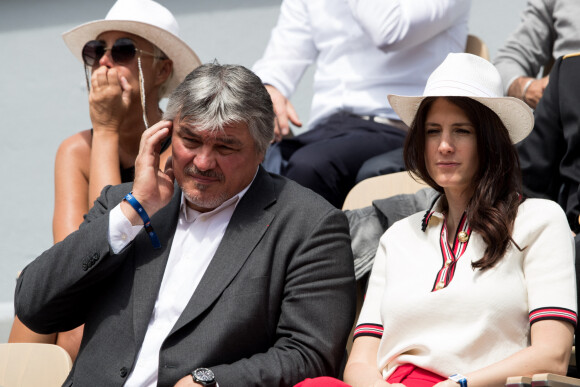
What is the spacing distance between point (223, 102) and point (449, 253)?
931 mm

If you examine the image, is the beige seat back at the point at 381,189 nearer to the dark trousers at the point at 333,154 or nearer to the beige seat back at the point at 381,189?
the beige seat back at the point at 381,189

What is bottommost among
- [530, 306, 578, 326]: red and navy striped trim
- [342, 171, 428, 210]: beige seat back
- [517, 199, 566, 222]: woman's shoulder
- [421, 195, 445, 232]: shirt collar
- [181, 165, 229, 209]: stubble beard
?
[342, 171, 428, 210]: beige seat back

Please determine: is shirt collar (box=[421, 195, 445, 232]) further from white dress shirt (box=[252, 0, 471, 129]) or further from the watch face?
white dress shirt (box=[252, 0, 471, 129])

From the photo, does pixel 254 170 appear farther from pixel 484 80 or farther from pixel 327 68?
pixel 327 68

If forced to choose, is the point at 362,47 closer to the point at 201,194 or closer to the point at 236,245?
the point at 201,194

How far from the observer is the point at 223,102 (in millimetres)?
3051

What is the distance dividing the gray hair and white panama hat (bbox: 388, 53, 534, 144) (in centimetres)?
57

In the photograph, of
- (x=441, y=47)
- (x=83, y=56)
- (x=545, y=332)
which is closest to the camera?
(x=545, y=332)

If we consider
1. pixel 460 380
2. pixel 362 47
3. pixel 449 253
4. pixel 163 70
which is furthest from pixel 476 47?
pixel 460 380

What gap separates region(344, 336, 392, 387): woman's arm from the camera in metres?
2.76

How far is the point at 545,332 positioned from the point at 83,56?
8.38 feet

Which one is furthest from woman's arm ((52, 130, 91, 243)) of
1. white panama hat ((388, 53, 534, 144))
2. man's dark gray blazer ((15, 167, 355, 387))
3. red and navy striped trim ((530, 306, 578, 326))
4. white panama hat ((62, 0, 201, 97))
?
red and navy striped trim ((530, 306, 578, 326))

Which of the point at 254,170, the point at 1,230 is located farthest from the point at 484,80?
the point at 1,230

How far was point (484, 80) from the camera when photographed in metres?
2.93
